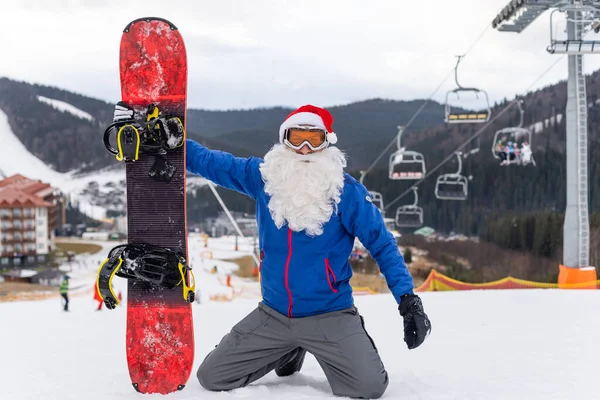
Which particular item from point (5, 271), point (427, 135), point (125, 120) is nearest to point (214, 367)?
point (125, 120)

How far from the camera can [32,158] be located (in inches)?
1020

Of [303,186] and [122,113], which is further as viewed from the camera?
[122,113]

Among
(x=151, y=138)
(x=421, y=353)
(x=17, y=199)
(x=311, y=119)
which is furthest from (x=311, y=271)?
(x=17, y=199)

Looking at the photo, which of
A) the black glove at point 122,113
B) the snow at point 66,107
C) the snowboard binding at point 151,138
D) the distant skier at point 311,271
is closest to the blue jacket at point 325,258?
the distant skier at point 311,271

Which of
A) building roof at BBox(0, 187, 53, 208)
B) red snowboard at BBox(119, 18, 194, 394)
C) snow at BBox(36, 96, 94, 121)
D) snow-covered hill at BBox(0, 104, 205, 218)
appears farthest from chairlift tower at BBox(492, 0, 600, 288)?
snow at BBox(36, 96, 94, 121)

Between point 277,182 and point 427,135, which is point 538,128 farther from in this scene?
point 277,182

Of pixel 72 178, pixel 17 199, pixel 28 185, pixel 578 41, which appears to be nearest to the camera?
pixel 578 41

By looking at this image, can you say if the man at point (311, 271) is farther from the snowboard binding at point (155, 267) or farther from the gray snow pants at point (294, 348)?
the snowboard binding at point (155, 267)

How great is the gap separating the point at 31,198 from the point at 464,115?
16.5 metres

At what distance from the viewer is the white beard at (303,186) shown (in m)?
2.11

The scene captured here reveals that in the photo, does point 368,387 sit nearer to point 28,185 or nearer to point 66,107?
point 28,185

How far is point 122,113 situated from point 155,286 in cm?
64

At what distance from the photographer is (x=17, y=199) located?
2102 cm

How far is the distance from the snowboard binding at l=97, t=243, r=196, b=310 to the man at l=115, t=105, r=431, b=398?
0.84 feet
